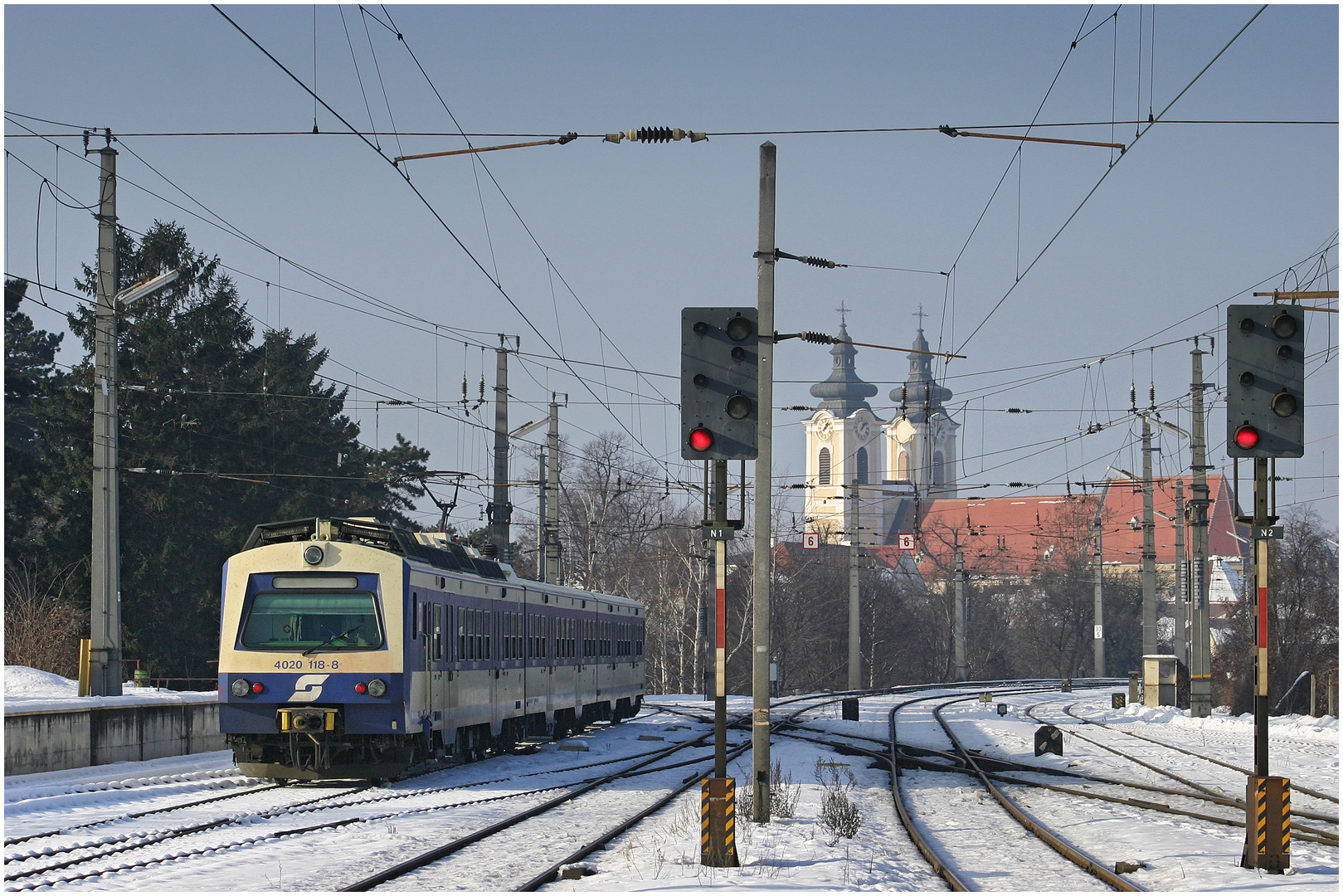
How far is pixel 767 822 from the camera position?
1480 centimetres

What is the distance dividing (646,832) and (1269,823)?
18.2 feet

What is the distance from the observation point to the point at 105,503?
883 inches

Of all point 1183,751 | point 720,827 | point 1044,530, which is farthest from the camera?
point 1044,530

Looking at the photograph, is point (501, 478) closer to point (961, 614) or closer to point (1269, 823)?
point (1269, 823)

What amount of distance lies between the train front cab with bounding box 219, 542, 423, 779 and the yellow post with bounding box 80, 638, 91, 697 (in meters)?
5.15

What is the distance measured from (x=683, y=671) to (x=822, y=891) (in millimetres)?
61292

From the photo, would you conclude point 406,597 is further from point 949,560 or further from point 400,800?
point 949,560

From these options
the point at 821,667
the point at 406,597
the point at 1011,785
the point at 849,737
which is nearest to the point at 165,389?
the point at 849,737

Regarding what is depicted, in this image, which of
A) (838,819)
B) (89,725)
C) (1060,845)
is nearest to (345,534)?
(89,725)

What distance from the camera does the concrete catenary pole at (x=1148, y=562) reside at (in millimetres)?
41625

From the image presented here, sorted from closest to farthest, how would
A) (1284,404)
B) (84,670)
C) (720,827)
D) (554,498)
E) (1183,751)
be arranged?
(720,827)
(1284,404)
(84,670)
(1183,751)
(554,498)

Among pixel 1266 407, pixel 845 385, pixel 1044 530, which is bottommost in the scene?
pixel 1266 407

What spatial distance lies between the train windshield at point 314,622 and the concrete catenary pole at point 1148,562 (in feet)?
91.6

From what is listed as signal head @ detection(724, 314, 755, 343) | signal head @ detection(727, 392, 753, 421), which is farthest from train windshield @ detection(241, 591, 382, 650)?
signal head @ detection(724, 314, 755, 343)
